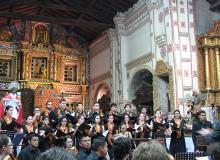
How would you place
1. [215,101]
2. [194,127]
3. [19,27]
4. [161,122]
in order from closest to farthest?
[194,127], [161,122], [215,101], [19,27]

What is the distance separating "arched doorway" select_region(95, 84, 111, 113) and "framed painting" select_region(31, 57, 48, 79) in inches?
140

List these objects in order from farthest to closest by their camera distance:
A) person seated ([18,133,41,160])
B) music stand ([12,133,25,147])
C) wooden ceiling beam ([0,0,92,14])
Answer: wooden ceiling beam ([0,0,92,14]), music stand ([12,133,25,147]), person seated ([18,133,41,160])

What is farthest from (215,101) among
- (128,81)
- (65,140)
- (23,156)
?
(23,156)

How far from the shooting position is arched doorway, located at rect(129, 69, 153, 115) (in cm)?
1558

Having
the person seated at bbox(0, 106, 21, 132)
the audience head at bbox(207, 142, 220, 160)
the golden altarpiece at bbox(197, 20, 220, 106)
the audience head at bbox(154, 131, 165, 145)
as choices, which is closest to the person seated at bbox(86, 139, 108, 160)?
the audience head at bbox(207, 142, 220, 160)

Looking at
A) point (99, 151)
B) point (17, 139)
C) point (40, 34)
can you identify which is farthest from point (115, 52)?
point (99, 151)

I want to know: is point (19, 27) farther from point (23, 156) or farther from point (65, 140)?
point (23, 156)

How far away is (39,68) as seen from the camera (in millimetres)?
21047

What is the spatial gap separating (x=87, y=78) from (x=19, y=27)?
18.4 feet

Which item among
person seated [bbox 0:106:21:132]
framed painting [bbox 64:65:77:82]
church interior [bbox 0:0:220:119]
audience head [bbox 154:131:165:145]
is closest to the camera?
audience head [bbox 154:131:165:145]

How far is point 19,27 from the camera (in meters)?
21.3

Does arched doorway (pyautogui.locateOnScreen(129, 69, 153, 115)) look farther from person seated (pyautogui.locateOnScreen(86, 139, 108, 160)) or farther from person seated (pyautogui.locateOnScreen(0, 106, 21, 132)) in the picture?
person seated (pyautogui.locateOnScreen(86, 139, 108, 160))

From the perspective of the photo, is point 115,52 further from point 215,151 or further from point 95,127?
point 215,151

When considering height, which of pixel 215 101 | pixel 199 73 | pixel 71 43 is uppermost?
pixel 71 43
